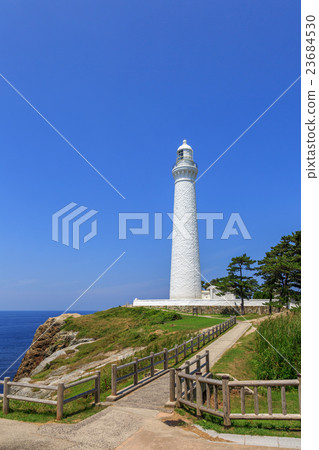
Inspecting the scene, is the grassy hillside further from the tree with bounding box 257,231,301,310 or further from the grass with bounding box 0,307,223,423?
the tree with bounding box 257,231,301,310

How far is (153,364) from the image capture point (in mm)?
13695

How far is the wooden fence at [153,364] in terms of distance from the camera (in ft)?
36.7

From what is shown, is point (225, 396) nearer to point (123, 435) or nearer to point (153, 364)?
point (123, 435)

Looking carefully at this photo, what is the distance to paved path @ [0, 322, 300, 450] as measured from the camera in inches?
276

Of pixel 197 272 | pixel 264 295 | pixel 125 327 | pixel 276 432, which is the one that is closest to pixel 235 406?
pixel 276 432

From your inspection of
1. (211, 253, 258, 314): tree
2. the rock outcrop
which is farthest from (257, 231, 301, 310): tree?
the rock outcrop

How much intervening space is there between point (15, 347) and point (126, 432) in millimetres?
68090

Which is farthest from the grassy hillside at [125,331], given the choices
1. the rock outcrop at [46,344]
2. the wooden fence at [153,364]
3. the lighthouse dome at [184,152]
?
the lighthouse dome at [184,152]

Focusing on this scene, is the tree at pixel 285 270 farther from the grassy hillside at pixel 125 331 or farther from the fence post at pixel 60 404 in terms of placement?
the fence post at pixel 60 404

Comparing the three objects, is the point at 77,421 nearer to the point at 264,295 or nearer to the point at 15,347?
the point at 264,295

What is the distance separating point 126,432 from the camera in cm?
776

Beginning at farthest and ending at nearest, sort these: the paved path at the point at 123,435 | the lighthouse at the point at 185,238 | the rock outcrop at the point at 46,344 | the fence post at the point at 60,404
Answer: the lighthouse at the point at 185,238, the rock outcrop at the point at 46,344, the fence post at the point at 60,404, the paved path at the point at 123,435

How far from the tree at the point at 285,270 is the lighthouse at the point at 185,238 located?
1010cm

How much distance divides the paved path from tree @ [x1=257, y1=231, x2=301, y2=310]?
92.6 ft
